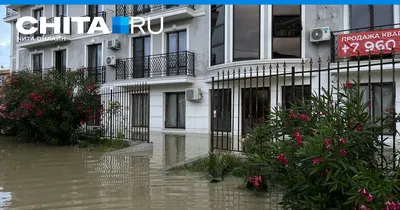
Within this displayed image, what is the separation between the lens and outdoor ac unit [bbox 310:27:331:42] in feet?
42.5

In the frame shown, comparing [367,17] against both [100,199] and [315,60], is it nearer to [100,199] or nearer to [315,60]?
[315,60]

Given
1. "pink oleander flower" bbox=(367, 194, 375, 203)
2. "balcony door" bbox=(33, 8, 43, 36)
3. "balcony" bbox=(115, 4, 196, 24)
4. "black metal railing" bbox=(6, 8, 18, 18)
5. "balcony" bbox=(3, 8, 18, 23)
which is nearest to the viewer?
"pink oleander flower" bbox=(367, 194, 375, 203)

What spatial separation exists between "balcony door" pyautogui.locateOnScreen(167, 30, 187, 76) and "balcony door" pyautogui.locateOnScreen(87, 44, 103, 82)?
474 centimetres

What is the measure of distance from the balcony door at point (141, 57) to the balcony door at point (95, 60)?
2619mm

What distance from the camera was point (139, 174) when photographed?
273 inches

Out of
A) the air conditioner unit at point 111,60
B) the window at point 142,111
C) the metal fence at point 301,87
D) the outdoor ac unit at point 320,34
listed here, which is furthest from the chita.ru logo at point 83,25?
the outdoor ac unit at point 320,34

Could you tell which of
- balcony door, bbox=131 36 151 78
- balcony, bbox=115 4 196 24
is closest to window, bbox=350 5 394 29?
balcony, bbox=115 4 196 24

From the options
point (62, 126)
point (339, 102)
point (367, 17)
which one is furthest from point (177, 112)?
point (339, 102)

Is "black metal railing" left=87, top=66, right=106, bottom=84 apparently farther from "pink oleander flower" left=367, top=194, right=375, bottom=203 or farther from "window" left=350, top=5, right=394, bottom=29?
"pink oleander flower" left=367, top=194, right=375, bottom=203

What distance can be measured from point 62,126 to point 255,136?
25.3 feet

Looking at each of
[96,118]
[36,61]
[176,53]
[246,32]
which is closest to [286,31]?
[246,32]

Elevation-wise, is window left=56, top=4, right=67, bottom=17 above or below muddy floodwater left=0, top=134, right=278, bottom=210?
above

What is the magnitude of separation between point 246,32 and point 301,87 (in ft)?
17.3

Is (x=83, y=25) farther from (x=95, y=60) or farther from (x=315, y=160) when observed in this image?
(x=315, y=160)
